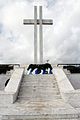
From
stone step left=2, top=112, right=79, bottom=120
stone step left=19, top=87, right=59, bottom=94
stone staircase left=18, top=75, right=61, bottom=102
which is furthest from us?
stone step left=19, top=87, right=59, bottom=94

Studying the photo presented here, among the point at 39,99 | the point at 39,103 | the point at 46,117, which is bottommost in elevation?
the point at 39,99

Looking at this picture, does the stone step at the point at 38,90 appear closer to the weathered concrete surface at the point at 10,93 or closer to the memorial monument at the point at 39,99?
the memorial monument at the point at 39,99

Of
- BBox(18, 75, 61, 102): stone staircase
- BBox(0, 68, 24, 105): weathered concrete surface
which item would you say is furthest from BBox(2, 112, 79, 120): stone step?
BBox(18, 75, 61, 102): stone staircase

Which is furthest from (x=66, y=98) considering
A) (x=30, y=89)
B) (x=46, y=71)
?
(x=46, y=71)

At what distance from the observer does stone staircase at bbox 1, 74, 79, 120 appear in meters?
8.01

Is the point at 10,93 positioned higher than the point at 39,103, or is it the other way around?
the point at 10,93

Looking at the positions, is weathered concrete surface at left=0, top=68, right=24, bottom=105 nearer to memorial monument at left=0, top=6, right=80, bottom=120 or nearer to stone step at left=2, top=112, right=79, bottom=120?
memorial monument at left=0, top=6, right=80, bottom=120

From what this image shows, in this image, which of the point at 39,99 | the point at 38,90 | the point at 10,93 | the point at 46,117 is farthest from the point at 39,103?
the point at 46,117

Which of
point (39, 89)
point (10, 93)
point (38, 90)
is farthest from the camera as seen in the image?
point (39, 89)

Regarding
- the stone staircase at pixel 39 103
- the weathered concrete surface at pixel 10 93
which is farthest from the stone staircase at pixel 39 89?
the weathered concrete surface at pixel 10 93

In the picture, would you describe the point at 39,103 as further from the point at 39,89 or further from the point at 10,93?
the point at 39,89

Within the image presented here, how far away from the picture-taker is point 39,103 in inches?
414

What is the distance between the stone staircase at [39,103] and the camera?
26.3 ft

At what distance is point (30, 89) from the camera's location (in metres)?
12.9
